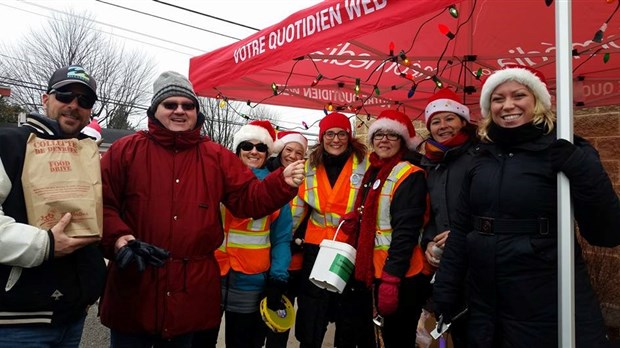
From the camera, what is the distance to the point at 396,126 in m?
2.96

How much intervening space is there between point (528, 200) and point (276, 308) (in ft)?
5.73

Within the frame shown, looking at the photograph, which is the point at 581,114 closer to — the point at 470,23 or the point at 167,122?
the point at 470,23

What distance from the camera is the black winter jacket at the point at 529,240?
159cm

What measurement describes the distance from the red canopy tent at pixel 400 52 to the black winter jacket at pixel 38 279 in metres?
1.49

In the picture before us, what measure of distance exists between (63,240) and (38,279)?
0.63ft

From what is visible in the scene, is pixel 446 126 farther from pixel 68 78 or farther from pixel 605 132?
pixel 605 132

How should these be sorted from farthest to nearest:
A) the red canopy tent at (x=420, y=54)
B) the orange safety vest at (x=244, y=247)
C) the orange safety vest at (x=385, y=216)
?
the orange safety vest at (x=244, y=247) < the orange safety vest at (x=385, y=216) < the red canopy tent at (x=420, y=54)

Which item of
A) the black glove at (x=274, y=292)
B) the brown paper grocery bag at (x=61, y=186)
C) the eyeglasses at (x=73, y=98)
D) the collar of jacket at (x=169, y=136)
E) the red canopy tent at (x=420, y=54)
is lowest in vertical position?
the black glove at (x=274, y=292)

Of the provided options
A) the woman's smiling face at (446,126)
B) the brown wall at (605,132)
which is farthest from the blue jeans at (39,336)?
the brown wall at (605,132)

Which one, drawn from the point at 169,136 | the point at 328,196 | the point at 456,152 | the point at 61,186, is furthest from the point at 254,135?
the point at 61,186

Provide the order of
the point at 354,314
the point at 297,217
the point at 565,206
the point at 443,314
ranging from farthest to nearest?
the point at 297,217 < the point at 354,314 < the point at 443,314 < the point at 565,206

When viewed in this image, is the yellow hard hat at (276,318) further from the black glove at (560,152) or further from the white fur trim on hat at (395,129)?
the black glove at (560,152)

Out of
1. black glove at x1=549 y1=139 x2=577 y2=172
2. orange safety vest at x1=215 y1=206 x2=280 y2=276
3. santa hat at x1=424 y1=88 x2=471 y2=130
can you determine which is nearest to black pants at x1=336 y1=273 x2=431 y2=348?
orange safety vest at x1=215 y1=206 x2=280 y2=276

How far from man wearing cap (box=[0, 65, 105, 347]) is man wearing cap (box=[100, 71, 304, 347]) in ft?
0.76
